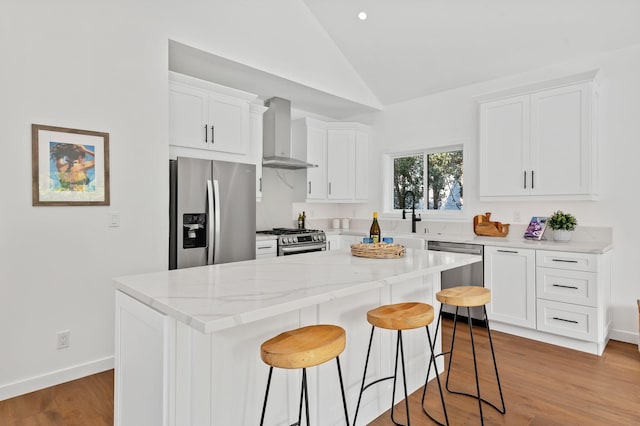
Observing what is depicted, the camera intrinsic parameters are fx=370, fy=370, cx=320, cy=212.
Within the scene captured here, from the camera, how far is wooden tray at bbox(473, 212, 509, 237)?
13.5 ft

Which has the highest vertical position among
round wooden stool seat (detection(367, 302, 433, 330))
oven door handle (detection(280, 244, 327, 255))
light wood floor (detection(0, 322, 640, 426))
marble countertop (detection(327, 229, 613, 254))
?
marble countertop (detection(327, 229, 613, 254))

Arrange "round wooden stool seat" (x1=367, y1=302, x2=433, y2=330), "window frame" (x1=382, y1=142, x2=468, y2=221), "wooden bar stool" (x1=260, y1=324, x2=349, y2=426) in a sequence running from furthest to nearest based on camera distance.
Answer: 1. "window frame" (x1=382, y1=142, x2=468, y2=221)
2. "round wooden stool seat" (x1=367, y1=302, x2=433, y2=330)
3. "wooden bar stool" (x1=260, y1=324, x2=349, y2=426)

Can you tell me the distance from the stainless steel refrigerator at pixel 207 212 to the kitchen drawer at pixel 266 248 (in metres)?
0.34

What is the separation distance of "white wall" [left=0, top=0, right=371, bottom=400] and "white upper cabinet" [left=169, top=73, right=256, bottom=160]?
0.33 m

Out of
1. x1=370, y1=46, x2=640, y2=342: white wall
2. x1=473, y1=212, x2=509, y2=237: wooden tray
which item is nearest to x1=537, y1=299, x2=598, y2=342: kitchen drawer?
x1=370, y1=46, x2=640, y2=342: white wall

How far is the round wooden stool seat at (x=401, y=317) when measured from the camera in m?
1.85

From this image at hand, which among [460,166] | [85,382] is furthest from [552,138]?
[85,382]

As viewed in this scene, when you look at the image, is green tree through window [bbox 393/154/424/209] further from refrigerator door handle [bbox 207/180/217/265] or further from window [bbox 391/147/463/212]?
refrigerator door handle [bbox 207/180/217/265]

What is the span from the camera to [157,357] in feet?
4.72

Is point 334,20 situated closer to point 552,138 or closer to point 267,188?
point 267,188

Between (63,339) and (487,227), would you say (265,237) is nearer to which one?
(63,339)

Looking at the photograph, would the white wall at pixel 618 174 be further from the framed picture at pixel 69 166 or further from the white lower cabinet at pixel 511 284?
the framed picture at pixel 69 166

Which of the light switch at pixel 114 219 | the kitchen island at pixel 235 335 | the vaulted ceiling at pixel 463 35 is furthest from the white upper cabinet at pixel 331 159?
the kitchen island at pixel 235 335

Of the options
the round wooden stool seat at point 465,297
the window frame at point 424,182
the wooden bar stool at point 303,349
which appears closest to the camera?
the wooden bar stool at point 303,349
